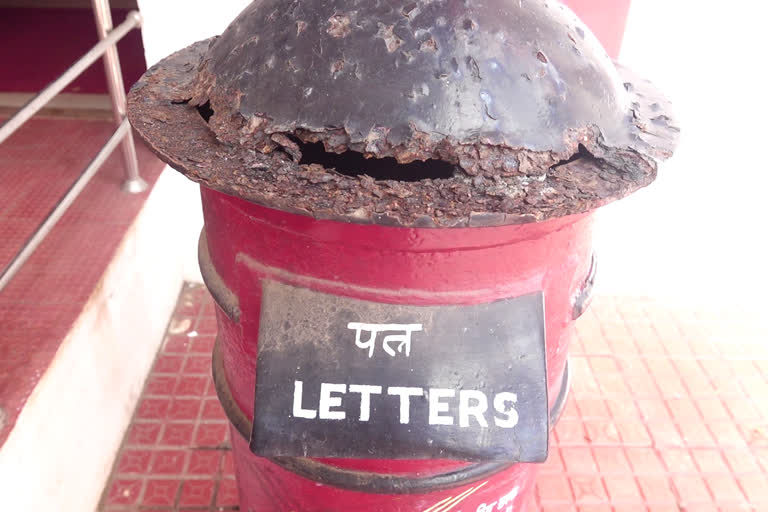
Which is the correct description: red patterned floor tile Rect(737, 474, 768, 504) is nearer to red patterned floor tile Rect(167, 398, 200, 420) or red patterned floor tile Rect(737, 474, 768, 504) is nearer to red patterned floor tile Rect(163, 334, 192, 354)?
red patterned floor tile Rect(167, 398, 200, 420)

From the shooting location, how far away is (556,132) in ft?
3.73

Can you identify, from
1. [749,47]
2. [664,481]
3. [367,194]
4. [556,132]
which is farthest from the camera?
Result: [749,47]

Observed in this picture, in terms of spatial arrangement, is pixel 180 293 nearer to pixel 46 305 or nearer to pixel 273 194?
pixel 46 305

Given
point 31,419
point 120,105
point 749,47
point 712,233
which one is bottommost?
point 712,233

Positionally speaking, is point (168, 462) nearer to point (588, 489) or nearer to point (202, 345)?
point (202, 345)

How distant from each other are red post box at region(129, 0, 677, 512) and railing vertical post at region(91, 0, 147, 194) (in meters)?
1.53

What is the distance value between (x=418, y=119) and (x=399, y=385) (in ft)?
1.64

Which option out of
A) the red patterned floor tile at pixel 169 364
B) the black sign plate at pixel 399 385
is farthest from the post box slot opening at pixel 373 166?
the red patterned floor tile at pixel 169 364

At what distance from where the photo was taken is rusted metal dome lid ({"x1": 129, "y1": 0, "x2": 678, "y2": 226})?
1030 millimetres

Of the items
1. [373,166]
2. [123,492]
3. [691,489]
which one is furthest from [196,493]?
[691,489]

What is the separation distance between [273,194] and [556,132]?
1.76ft

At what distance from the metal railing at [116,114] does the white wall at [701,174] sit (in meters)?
2.29

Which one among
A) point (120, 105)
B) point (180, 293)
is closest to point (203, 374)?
point (180, 293)

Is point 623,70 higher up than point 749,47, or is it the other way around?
point 623,70
